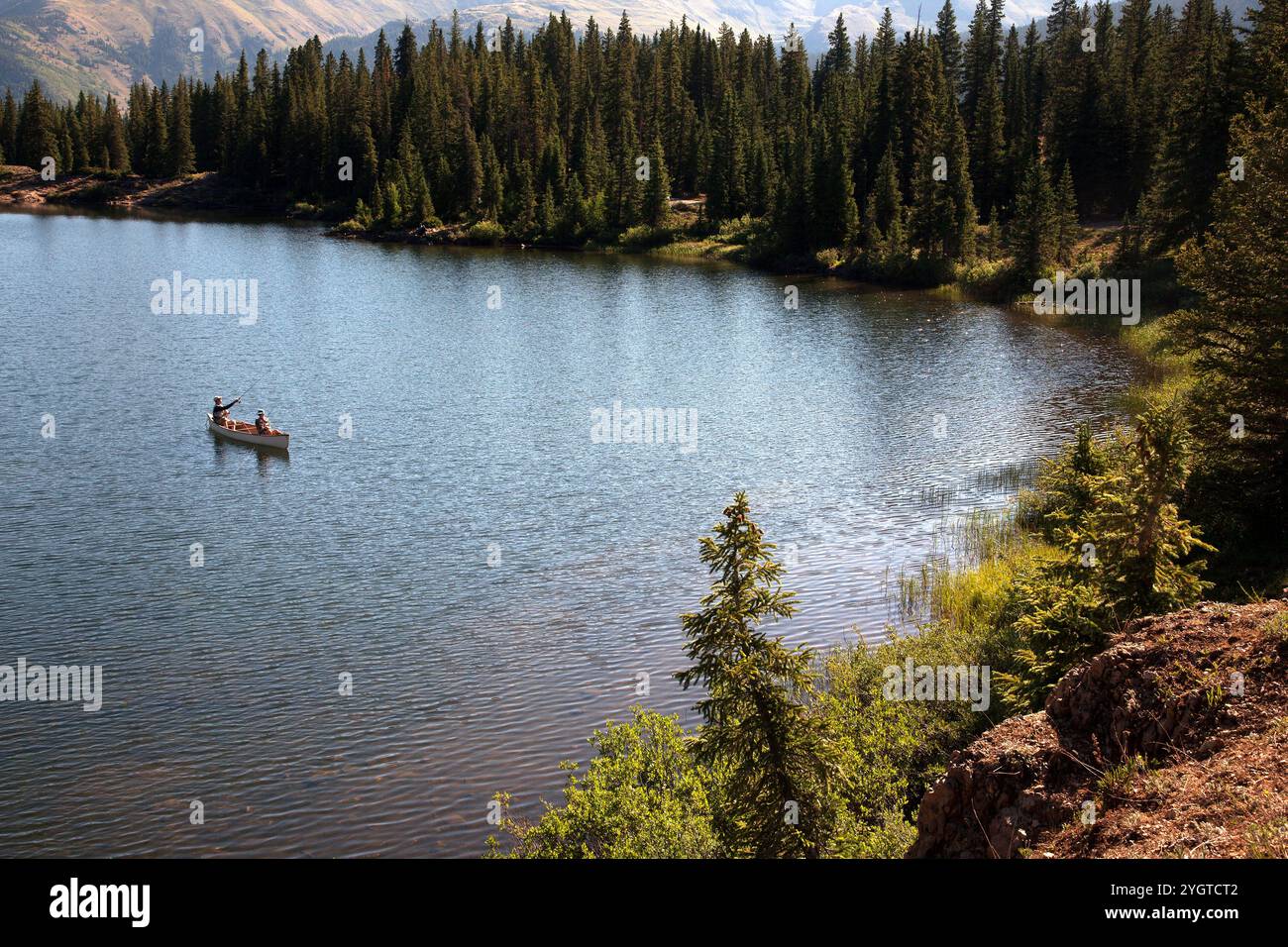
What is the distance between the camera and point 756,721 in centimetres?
1247

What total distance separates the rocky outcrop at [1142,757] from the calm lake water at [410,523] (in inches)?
335

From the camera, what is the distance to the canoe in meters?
39.0

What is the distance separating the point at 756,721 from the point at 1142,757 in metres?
4.13

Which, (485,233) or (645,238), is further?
(485,233)

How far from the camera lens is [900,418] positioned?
→ 4472 cm

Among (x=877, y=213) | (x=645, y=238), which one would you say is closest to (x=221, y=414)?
(x=877, y=213)
